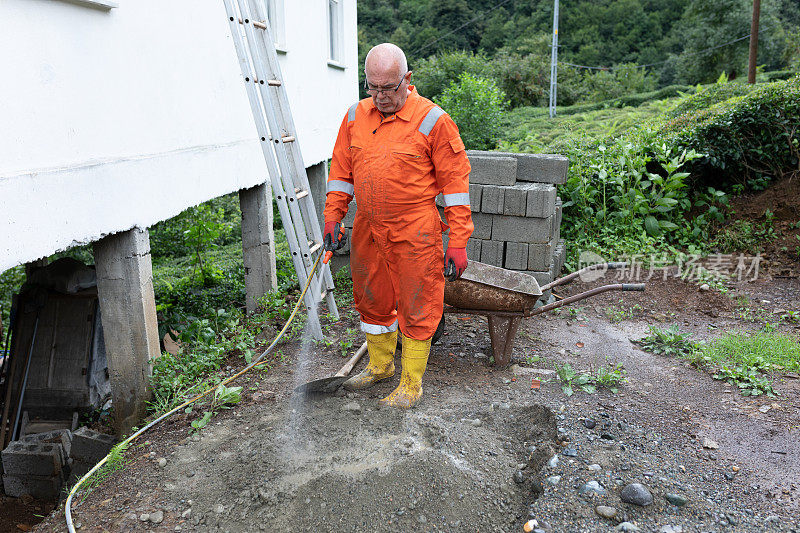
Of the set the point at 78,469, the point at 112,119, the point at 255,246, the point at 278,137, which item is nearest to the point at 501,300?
the point at 278,137

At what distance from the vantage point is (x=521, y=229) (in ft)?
20.6

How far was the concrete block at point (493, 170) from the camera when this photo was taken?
627 centimetres

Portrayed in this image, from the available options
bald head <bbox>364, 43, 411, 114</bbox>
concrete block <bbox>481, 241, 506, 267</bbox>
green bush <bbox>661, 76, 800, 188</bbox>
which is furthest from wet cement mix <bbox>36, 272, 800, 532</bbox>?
green bush <bbox>661, 76, 800, 188</bbox>

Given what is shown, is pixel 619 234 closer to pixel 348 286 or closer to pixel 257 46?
pixel 348 286

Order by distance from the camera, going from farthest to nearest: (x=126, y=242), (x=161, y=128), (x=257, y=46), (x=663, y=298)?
1. (x=663, y=298)
2. (x=257, y=46)
3. (x=161, y=128)
4. (x=126, y=242)

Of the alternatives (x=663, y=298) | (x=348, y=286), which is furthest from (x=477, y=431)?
(x=663, y=298)

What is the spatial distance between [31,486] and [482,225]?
462 cm

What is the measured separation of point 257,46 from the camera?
493cm

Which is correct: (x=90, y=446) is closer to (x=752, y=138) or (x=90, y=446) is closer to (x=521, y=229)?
(x=521, y=229)

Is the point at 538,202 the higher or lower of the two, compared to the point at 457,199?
lower

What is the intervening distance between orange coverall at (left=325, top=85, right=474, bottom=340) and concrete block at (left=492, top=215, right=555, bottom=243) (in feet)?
8.19

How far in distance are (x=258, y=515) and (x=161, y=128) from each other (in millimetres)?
2945

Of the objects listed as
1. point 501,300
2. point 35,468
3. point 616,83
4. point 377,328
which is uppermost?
point 616,83

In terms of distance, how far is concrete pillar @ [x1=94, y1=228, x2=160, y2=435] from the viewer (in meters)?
4.25
